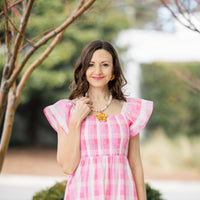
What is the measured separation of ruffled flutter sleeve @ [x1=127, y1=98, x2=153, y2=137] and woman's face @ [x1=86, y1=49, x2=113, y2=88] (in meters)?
0.22

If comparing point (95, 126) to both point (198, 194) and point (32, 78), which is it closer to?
point (198, 194)

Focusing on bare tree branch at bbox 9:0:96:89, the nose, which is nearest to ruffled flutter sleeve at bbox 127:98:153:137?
the nose

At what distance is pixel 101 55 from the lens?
211cm

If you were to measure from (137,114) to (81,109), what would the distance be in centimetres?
33

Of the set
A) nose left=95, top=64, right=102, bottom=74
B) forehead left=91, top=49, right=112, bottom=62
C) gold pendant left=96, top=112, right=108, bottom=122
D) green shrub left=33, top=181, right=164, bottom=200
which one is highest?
forehead left=91, top=49, right=112, bottom=62

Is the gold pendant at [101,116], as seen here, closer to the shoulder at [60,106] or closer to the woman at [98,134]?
the woman at [98,134]

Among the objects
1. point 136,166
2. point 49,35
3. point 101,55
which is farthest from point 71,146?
point 49,35

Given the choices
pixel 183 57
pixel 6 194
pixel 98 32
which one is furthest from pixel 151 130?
pixel 6 194

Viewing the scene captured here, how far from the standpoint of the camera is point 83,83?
219 cm

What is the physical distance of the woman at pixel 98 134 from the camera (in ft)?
6.51

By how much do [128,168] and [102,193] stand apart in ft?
0.69

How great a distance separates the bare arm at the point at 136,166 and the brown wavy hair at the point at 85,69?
0.27m

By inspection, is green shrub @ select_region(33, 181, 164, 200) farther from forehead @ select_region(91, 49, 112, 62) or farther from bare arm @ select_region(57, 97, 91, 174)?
forehead @ select_region(91, 49, 112, 62)

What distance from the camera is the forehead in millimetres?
2104
